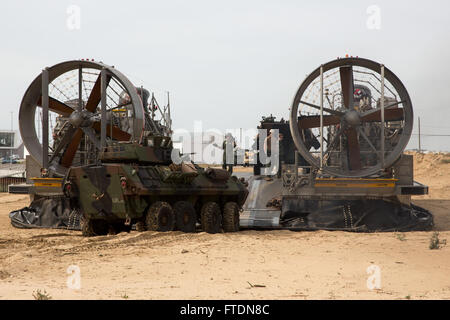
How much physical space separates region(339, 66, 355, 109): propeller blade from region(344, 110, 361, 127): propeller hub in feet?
0.85

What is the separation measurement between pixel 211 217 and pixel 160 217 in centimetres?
176

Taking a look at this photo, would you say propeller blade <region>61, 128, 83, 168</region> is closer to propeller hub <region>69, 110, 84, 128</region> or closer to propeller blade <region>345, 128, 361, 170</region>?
propeller hub <region>69, 110, 84, 128</region>

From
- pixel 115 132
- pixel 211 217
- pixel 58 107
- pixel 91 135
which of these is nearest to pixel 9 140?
pixel 58 107

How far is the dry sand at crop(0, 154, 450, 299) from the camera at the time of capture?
6.44m

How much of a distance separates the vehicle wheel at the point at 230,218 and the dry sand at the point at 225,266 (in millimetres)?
1373

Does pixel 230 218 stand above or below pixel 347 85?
below

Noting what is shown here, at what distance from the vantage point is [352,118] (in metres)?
15.7

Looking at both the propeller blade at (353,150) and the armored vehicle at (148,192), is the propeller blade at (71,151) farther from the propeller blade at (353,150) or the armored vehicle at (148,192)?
the propeller blade at (353,150)

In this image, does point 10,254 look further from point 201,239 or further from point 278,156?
point 278,156

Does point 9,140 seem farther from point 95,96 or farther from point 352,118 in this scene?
point 352,118

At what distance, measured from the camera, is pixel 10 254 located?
923 cm

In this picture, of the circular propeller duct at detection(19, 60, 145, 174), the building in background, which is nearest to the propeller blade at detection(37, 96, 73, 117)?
the circular propeller duct at detection(19, 60, 145, 174)
